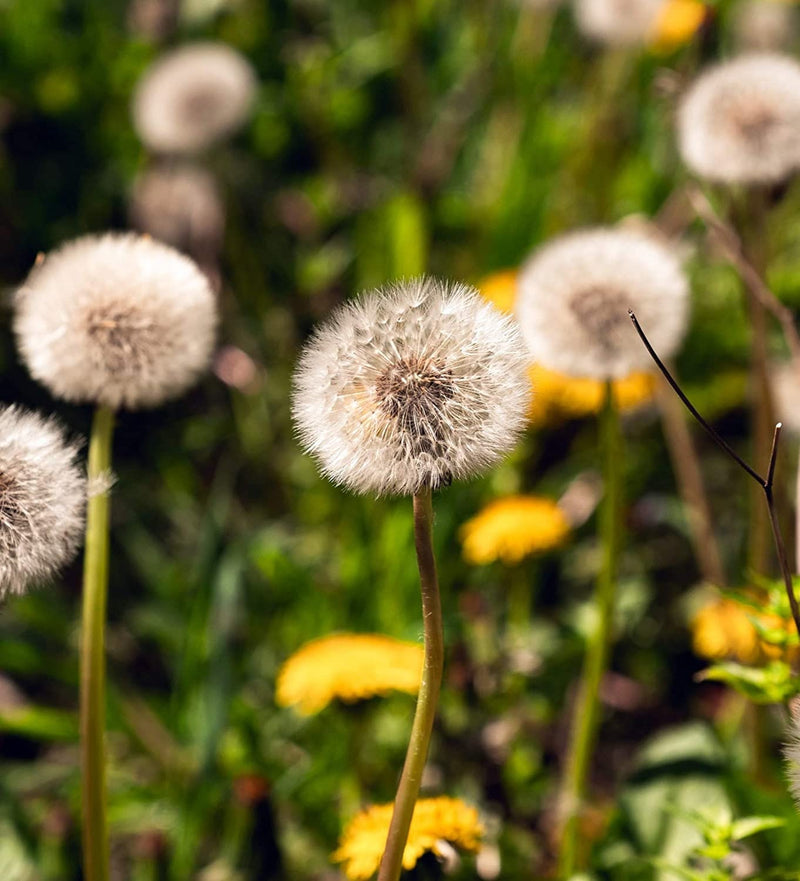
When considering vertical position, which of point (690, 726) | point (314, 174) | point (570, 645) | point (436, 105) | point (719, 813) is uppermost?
point (436, 105)

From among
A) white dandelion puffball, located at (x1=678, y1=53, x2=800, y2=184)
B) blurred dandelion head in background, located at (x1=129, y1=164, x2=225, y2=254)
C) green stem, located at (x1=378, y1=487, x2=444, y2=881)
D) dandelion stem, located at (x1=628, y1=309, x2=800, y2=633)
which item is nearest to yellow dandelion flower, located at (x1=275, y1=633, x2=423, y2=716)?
green stem, located at (x1=378, y1=487, x2=444, y2=881)

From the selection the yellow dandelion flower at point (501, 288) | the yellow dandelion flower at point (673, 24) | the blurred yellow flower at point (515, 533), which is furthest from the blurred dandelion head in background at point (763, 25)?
the blurred yellow flower at point (515, 533)

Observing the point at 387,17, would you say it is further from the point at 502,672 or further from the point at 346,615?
the point at 502,672

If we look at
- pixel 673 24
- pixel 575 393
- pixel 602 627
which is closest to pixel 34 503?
pixel 602 627

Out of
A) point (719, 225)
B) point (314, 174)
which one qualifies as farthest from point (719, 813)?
point (314, 174)

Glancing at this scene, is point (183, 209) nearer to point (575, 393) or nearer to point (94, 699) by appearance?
point (575, 393)

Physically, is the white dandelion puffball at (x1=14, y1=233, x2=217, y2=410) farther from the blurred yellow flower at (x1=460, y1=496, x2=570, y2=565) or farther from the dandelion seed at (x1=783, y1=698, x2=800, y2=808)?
the blurred yellow flower at (x1=460, y1=496, x2=570, y2=565)

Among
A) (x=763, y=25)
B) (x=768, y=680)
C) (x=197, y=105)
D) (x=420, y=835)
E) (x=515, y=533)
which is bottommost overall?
(x=420, y=835)
